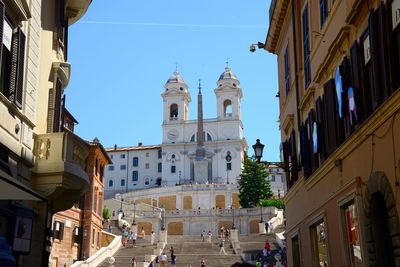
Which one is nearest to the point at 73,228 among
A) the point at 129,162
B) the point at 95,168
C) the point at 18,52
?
the point at 95,168

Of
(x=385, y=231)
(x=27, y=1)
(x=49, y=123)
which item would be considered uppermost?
(x=27, y=1)

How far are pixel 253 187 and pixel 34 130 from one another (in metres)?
71.3

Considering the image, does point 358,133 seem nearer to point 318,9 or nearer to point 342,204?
point 342,204

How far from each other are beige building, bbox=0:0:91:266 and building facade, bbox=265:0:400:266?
248 inches

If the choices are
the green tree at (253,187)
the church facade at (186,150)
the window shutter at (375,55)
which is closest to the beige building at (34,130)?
the window shutter at (375,55)

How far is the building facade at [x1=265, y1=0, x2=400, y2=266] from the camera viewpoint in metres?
10.7

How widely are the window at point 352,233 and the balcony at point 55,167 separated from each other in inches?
248

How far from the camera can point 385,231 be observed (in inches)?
462

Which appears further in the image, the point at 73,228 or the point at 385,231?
the point at 73,228

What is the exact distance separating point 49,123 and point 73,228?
1226 inches

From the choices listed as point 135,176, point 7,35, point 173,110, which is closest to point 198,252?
point 7,35

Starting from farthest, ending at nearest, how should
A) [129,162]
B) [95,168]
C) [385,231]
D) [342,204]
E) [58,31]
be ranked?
1. [129,162]
2. [95,168]
3. [58,31]
4. [342,204]
5. [385,231]

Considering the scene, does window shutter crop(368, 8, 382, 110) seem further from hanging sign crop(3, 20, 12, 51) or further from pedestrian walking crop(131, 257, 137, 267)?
pedestrian walking crop(131, 257, 137, 267)

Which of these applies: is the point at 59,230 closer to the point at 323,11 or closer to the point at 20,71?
the point at 323,11
